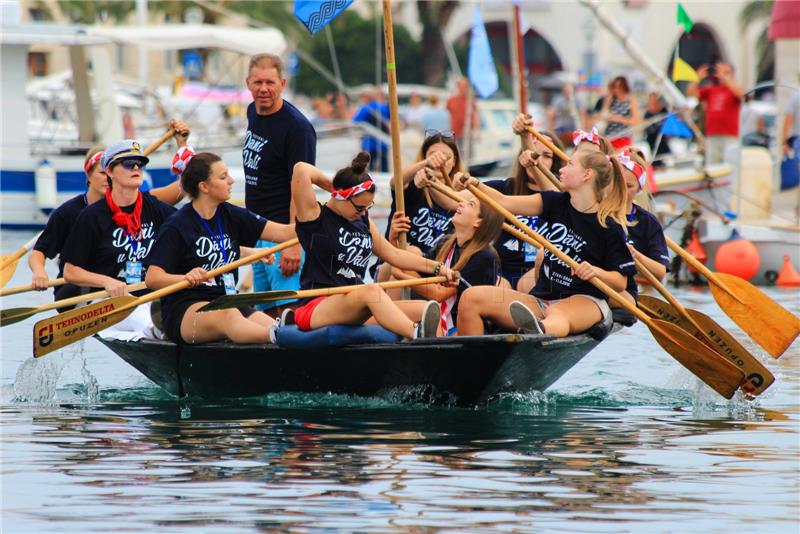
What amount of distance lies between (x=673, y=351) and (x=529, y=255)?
146 centimetres

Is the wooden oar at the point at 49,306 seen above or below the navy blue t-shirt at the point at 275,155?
below

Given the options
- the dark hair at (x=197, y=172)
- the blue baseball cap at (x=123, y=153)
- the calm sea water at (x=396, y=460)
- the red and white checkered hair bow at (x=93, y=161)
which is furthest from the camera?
the red and white checkered hair bow at (x=93, y=161)

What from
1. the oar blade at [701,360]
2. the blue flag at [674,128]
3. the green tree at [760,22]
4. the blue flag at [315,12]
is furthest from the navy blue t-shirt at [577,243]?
the green tree at [760,22]

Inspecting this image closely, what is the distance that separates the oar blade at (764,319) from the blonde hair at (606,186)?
5.46ft

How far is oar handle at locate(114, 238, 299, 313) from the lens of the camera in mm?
9305

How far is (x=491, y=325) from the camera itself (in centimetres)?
951

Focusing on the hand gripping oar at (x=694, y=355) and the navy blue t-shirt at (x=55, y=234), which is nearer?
the hand gripping oar at (x=694, y=355)

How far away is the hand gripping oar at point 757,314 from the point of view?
408 inches

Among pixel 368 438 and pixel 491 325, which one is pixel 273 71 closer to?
pixel 491 325

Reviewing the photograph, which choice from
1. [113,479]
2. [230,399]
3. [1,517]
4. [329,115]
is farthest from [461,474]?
[329,115]

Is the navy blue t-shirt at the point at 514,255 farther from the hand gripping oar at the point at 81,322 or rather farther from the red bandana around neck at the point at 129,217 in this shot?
the red bandana around neck at the point at 129,217

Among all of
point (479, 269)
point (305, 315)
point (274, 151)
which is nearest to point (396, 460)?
point (305, 315)

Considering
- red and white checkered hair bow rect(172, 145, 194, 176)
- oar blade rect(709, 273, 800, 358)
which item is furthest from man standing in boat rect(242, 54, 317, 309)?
oar blade rect(709, 273, 800, 358)

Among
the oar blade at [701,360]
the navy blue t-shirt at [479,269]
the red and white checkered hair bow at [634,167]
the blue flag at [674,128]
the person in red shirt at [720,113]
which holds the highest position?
the person in red shirt at [720,113]
